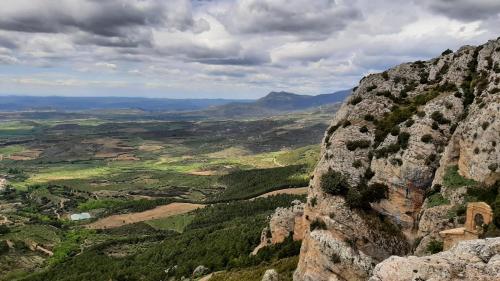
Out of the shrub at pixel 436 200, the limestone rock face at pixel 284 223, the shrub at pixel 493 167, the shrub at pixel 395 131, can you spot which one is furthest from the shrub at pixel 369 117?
the limestone rock face at pixel 284 223

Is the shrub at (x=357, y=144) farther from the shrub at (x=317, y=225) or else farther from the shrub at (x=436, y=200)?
the shrub at (x=436, y=200)

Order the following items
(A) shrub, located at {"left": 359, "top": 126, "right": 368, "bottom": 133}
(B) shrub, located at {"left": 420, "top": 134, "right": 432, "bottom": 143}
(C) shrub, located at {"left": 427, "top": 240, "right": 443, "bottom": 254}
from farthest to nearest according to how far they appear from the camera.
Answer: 1. (A) shrub, located at {"left": 359, "top": 126, "right": 368, "bottom": 133}
2. (B) shrub, located at {"left": 420, "top": 134, "right": 432, "bottom": 143}
3. (C) shrub, located at {"left": 427, "top": 240, "right": 443, "bottom": 254}

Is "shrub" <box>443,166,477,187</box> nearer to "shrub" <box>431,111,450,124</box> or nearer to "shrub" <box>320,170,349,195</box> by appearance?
"shrub" <box>431,111,450,124</box>

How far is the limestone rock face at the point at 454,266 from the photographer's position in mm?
35625

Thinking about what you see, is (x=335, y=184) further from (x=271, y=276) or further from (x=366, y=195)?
(x=271, y=276)

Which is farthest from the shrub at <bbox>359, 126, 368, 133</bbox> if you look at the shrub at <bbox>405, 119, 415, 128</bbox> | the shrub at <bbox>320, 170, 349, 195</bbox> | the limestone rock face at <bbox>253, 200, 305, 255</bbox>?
the limestone rock face at <bbox>253, 200, 305, 255</bbox>

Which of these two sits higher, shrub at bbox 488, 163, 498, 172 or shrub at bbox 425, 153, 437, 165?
shrub at bbox 488, 163, 498, 172

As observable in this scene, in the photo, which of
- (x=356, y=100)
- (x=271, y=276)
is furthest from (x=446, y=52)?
(x=271, y=276)

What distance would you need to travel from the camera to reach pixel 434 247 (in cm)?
5200

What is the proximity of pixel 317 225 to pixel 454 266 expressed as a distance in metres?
27.7

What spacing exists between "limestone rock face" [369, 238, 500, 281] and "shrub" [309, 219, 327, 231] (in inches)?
902

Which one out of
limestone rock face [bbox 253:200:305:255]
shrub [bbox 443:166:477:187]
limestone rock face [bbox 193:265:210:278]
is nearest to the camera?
shrub [bbox 443:166:477:187]

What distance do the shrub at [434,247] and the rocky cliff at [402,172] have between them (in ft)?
2.06

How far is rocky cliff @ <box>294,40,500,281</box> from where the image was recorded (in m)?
55.2
